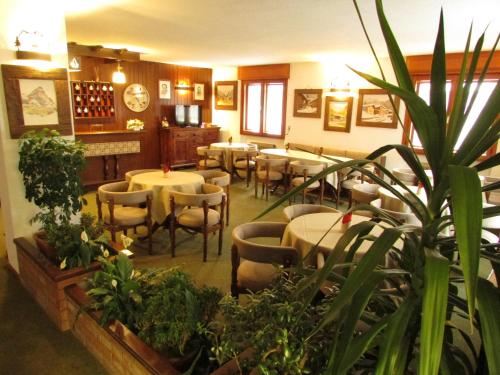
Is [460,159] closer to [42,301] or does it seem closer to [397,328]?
[397,328]

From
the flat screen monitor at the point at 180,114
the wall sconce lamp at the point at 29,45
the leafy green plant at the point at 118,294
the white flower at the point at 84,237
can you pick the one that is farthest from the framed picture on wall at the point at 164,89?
the leafy green plant at the point at 118,294

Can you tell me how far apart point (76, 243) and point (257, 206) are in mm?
3490

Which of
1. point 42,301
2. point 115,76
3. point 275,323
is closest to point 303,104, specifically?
point 115,76

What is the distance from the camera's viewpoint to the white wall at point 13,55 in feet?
8.70

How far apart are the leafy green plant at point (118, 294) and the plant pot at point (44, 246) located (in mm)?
745

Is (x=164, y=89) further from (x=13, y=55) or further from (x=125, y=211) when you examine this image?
(x=13, y=55)

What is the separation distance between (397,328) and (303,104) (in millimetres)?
7101

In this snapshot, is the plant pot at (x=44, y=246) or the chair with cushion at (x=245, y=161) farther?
the chair with cushion at (x=245, y=161)

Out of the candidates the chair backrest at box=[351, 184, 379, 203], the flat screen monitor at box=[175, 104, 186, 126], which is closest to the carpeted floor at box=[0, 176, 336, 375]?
the chair backrest at box=[351, 184, 379, 203]

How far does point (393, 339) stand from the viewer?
768 millimetres

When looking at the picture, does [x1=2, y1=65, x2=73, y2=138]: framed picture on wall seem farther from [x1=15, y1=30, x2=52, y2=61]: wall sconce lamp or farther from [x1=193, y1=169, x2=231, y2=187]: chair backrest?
[x1=193, y1=169, x2=231, y2=187]: chair backrest

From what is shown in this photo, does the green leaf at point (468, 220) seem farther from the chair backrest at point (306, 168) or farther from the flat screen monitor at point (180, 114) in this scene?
the flat screen monitor at point (180, 114)

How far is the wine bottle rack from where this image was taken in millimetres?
6473

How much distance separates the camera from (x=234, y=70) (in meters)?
8.72
